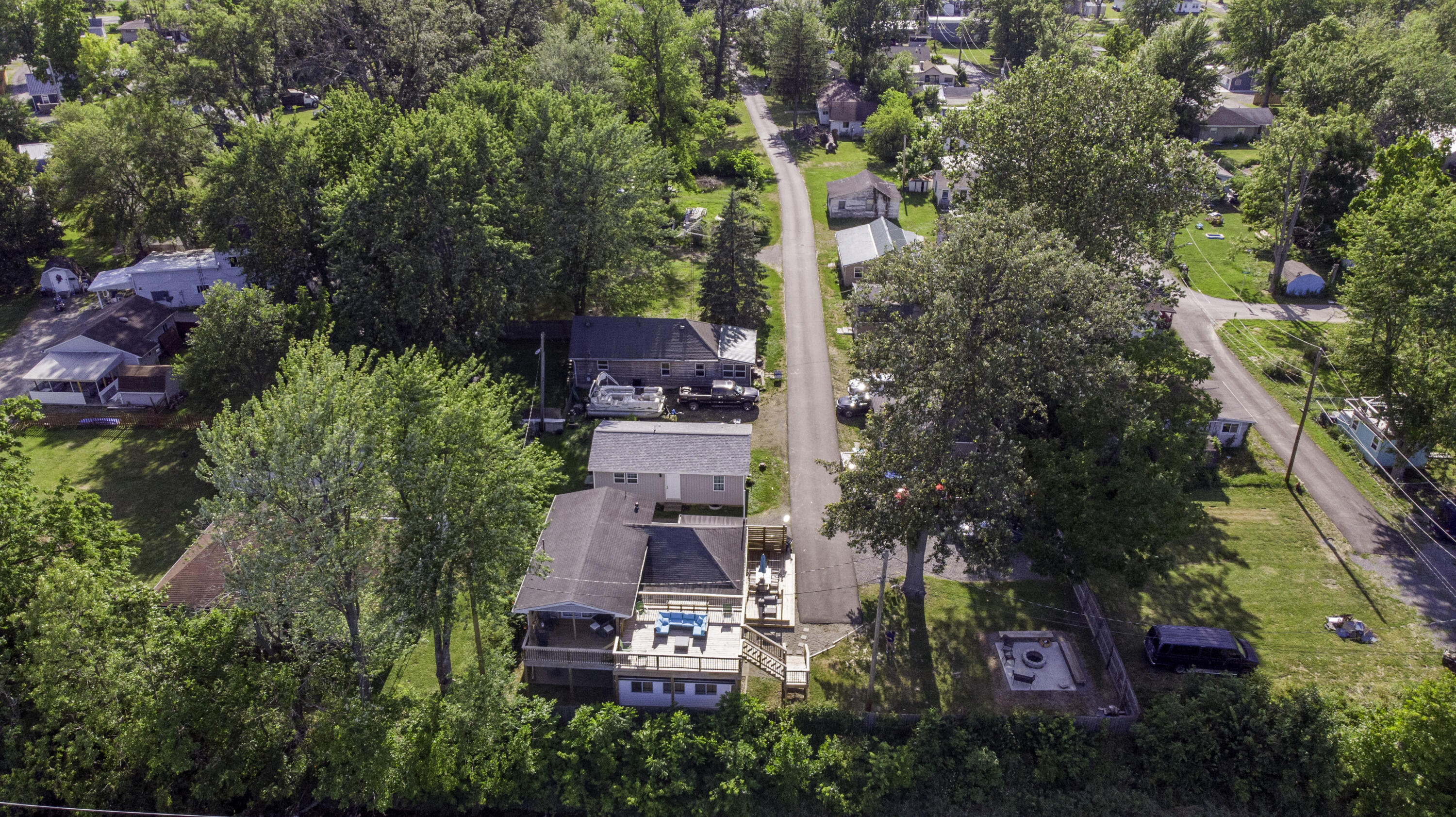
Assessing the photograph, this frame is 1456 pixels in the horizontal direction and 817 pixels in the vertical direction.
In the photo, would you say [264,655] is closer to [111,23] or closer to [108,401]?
[108,401]

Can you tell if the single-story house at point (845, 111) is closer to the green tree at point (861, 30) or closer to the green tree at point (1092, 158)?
the green tree at point (861, 30)

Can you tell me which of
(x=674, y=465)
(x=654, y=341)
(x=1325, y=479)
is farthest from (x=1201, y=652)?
(x=654, y=341)

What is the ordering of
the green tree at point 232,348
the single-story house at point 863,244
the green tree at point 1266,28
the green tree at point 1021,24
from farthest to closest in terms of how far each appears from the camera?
the green tree at point 1021,24
the green tree at point 1266,28
the single-story house at point 863,244
the green tree at point 232,348

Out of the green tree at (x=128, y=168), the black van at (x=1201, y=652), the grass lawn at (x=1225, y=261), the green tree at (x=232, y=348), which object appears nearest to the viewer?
the black van at (x=1201, y=652)

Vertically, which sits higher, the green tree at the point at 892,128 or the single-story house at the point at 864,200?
the green tree at the point at 892,128

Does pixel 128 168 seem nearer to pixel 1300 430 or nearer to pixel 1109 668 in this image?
pixel 1109 668

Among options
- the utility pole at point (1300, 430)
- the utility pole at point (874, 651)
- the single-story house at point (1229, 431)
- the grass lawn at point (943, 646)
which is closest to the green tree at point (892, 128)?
A: the single-story house at point (1229, 431)

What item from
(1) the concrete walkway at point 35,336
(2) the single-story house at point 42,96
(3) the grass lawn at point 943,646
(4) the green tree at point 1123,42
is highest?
(4) the green tree at point 1123,42
